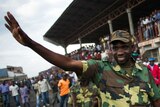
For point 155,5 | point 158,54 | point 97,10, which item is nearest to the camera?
point 158,54

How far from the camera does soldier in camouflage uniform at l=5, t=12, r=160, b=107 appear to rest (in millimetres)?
2945

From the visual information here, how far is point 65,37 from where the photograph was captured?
42969 millimetres

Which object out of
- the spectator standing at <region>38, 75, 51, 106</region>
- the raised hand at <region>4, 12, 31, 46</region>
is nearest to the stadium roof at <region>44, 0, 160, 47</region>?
the spectator standing at <region>38, 75, 51, 106</region>

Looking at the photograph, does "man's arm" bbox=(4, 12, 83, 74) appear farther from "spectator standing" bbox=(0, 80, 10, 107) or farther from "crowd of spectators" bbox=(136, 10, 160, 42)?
"spectator standing" bbox=(0, 80, 10, 107)

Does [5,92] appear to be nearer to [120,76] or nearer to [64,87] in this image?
[64,87]

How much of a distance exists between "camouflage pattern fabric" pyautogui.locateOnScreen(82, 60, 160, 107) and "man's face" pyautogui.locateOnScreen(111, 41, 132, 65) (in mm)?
65

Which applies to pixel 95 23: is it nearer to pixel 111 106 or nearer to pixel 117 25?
pixel 117 25

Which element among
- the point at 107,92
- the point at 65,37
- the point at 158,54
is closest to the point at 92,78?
the point at 107,92

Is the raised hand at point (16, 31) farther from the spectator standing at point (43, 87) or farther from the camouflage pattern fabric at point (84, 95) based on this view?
the spectator standing at point (43, 87)

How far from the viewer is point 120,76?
9.88 ft

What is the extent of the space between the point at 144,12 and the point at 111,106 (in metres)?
25.3

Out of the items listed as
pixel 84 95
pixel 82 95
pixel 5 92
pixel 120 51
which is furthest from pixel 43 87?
pixel 120 51

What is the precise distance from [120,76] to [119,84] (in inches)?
2.8

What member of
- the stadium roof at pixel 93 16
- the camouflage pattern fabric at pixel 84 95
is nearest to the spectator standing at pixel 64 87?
the camouflage pattern fabric at pixel 84 95
